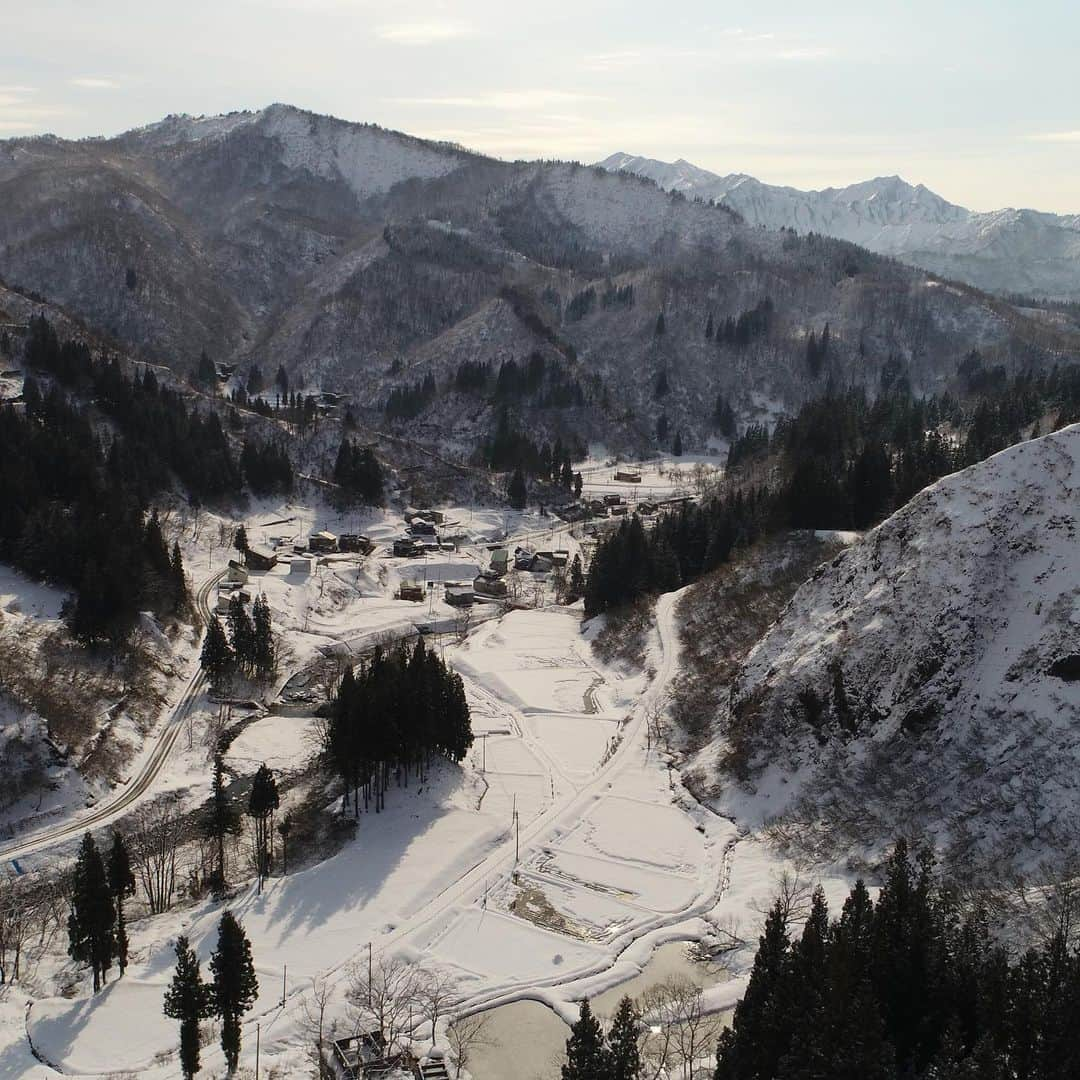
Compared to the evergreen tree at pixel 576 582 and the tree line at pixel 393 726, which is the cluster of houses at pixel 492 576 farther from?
the tree line at pixel 393 726

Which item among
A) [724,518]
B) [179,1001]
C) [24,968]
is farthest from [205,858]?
[724,518]

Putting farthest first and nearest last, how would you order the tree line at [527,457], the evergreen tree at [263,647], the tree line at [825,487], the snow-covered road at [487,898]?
the tree line at [527,457] → the tree line at [825,487] → the evergreen tree at [263,647] → the snow-covered road at [487,898]

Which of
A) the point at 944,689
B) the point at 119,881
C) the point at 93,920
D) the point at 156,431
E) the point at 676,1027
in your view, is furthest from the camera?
the point at 156,431

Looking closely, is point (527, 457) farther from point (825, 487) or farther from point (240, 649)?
point (240, 649)

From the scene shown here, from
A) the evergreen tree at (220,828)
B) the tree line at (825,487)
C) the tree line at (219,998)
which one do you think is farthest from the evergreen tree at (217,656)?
the tree line at (219,998)

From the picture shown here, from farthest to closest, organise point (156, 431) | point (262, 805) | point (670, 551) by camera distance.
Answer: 1. point (156, 431)
2. point (670, 551)
3. point (262, 805)

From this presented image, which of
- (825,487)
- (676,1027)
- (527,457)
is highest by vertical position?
(825,487)

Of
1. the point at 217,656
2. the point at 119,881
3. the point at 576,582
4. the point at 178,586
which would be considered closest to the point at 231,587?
the point at 178,586

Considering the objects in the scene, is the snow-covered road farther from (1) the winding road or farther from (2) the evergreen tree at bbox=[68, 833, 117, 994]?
(1) the winding road
